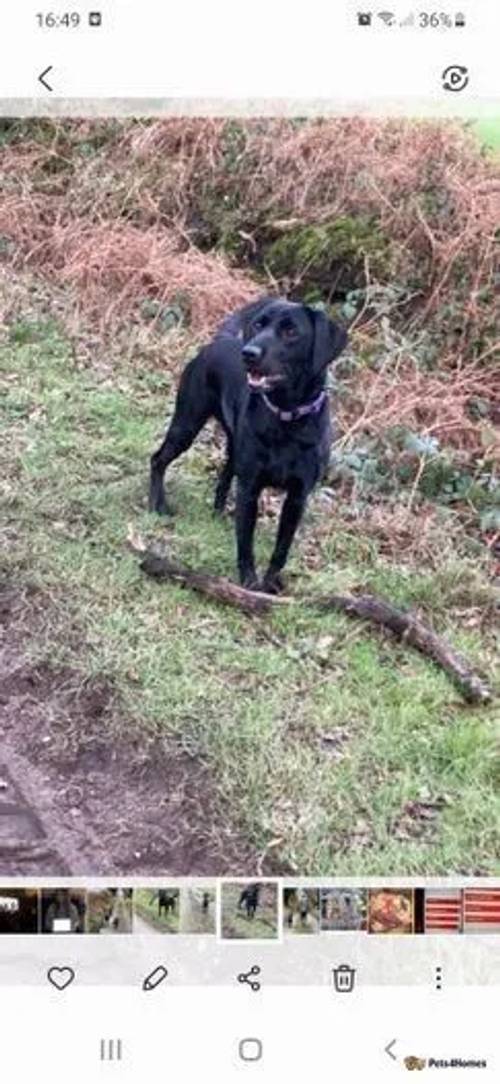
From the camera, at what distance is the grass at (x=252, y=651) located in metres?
1.64

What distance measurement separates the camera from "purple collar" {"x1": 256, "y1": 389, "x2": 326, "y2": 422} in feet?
6.54

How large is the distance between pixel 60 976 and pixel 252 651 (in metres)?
0.49

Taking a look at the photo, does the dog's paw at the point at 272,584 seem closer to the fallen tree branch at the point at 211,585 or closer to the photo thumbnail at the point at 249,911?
the fallen tree branch at the point at 211,585

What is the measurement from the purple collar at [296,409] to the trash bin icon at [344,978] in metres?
0.81

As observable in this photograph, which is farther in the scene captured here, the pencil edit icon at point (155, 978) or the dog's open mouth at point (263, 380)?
the dog's open mouth at point (263, 380)

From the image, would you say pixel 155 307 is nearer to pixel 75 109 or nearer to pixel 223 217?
pixel 223 217

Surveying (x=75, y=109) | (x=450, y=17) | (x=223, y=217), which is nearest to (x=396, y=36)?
(x=450, y=17)

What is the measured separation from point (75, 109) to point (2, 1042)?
112cm

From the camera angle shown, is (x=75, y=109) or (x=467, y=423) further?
(x=467, y=423)

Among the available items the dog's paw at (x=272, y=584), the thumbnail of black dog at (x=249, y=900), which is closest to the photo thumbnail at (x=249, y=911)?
the thumbnail of black dog at (x=249, y=900)

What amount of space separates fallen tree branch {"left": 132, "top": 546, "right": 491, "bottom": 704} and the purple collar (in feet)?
0.84

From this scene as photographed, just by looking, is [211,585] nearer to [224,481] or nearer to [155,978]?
[224,481]

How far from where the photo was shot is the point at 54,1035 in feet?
5.02

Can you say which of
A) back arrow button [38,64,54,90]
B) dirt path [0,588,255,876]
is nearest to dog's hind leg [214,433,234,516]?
dirt path [0,588,255,876]
